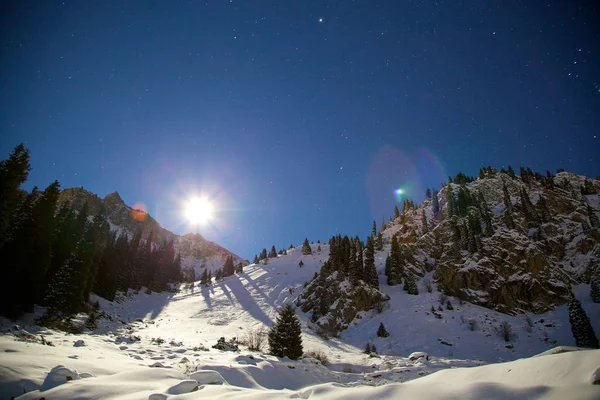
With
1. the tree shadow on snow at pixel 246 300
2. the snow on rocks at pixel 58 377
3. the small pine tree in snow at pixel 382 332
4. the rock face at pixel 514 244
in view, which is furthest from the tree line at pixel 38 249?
the rock face at pixel 514 244

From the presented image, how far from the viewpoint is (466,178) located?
350 ft

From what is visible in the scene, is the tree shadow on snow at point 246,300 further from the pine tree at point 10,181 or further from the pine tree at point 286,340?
the pine tree at point 10,181

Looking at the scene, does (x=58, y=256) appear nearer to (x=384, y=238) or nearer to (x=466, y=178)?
(x=384, y=238)

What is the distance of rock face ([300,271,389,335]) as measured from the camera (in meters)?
46.0

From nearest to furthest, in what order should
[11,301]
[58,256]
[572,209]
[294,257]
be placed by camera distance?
[11,301], [58,256], [572,209], [294,257]

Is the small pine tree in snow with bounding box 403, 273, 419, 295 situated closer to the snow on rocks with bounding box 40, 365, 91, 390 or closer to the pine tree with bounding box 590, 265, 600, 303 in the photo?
the pine tree with bounding box 590, 265, 600, 303

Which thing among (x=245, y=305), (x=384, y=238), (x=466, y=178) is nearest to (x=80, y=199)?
(x=245, y=305)

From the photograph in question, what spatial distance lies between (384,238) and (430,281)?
3693cm

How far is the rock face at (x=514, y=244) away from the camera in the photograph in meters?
49.4

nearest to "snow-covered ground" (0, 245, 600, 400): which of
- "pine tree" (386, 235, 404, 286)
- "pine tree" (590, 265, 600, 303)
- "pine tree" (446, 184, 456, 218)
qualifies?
"pine tree" (590, 265, 600, 303)

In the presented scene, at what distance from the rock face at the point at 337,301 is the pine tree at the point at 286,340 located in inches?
1015

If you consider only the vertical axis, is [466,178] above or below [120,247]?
above

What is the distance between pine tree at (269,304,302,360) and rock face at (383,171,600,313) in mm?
44575

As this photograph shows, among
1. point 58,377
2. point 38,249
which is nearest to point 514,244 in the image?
point 58,377
